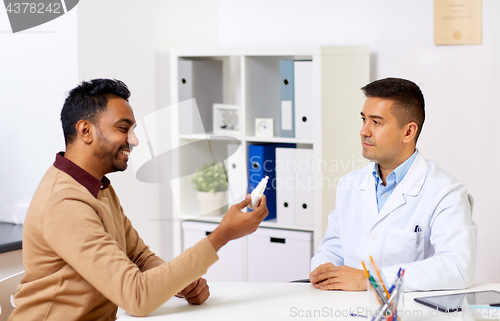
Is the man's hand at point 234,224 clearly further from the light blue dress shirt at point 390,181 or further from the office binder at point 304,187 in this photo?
the office binder at point 304,187

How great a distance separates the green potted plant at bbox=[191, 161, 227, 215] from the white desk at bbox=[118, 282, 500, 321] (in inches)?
42.0

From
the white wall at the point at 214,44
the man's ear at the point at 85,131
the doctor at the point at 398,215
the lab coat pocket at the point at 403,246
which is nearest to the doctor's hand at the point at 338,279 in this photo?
the doctor at the point at 398,215

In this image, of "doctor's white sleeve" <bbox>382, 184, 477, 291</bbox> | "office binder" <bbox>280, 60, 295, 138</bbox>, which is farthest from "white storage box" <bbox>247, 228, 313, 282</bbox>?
"doctor's white sleeve" <bbox>382, 184, 477, 291</bbox>

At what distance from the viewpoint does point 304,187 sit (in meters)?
2.67

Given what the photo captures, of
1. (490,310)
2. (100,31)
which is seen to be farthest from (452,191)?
(100,31)

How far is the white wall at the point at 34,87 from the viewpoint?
2.22 m

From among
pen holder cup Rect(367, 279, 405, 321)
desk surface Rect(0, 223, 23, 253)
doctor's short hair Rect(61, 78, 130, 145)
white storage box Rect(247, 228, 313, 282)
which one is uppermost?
doctor's short hair Rect(61, 78, 130, 145)

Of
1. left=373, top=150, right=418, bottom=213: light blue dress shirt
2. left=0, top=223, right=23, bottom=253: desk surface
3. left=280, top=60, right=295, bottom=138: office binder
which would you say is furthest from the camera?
left=280, top=60, right=295, bottom=138: office binder

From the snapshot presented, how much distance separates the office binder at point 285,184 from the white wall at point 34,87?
106cm

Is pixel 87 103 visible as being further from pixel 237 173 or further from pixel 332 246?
pixel 237 173

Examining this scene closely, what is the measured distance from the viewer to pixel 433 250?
1.69m

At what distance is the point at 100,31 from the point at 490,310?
75.6 inches

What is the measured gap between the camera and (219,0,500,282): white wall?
2615 millimetres

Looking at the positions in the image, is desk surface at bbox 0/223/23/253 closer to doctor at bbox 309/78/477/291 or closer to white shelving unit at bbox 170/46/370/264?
white shelving unit at bbox 170/46/370/264
